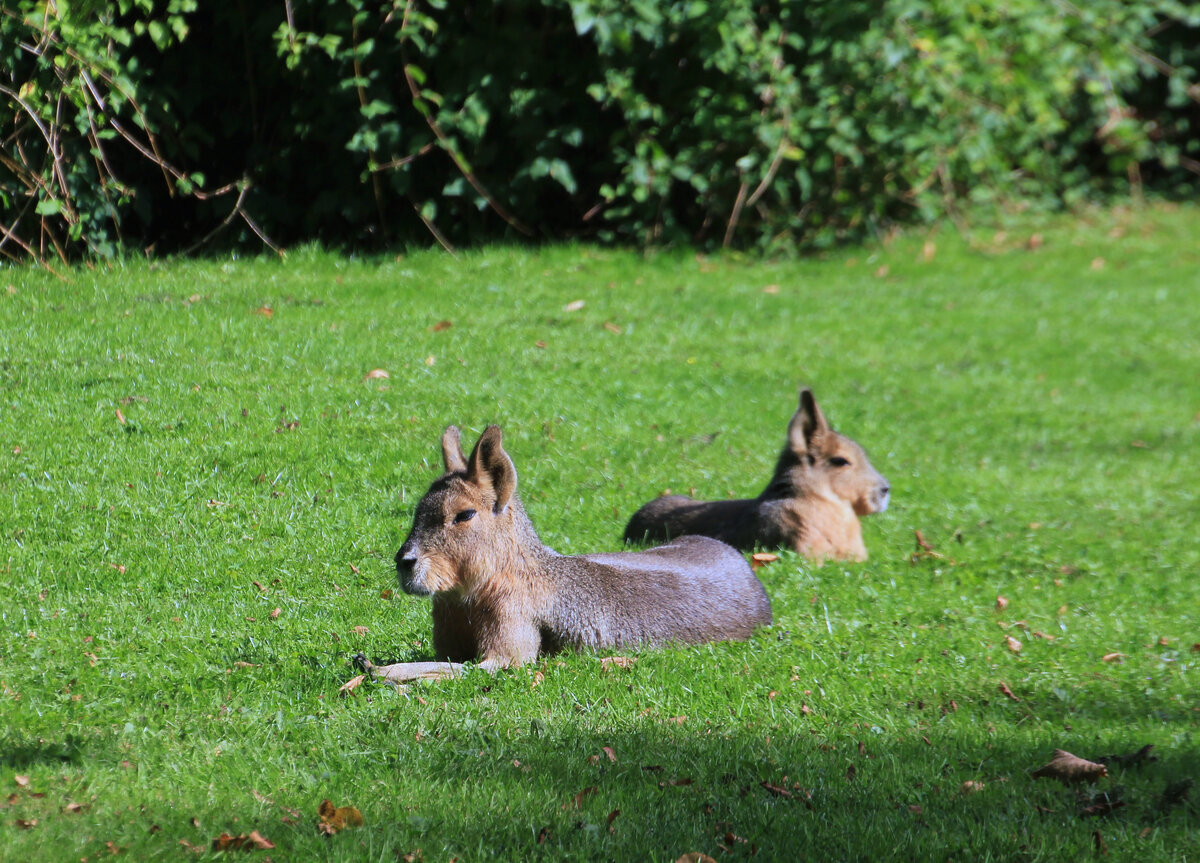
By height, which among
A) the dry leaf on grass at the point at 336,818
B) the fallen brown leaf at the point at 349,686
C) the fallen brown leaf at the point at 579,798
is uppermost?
the dry leaf on grass at the point at 336,818

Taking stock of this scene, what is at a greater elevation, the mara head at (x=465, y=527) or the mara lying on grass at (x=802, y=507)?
the mara head at (x=465, y=527)

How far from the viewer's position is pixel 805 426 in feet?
27.1

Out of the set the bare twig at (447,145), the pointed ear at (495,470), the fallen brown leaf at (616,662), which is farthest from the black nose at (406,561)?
the bare twig at (447,145)

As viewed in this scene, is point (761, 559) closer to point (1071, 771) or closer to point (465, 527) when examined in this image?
point (465, 527)

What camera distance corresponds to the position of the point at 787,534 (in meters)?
7.79

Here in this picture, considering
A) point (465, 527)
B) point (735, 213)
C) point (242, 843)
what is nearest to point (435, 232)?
point (735, 213)

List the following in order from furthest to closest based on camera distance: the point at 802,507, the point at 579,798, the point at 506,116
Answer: the point at 506,116, the point at 802,507, the point at 579,798

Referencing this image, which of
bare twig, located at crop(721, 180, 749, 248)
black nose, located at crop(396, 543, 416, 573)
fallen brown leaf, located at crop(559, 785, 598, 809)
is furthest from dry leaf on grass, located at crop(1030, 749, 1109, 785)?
bare twig, located at crop(721, 180, 749, 248)

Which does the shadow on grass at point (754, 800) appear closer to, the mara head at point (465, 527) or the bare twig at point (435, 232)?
the mara head at point (465, 527)

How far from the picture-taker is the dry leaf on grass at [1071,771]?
4.97 m

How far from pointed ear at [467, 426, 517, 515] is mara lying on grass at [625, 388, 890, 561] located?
2157 millimetres

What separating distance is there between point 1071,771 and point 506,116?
9.49 metres

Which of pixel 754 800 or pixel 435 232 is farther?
pixel 435 232

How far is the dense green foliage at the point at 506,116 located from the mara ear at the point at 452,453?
4855mm
